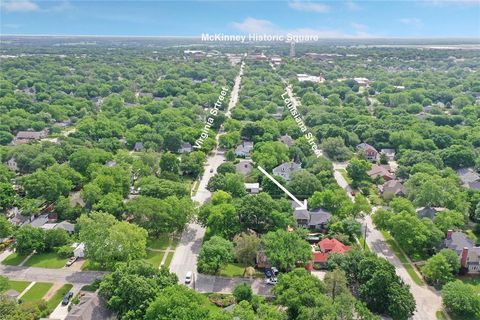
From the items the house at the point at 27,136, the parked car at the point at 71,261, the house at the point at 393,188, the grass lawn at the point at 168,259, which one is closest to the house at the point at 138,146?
the house at the point at 27,136

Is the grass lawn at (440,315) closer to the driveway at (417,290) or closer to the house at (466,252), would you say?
the driveway at (417,290)

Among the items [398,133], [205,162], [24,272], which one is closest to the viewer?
[24,272]

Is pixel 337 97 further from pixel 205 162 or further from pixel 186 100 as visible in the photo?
pixel 205 162

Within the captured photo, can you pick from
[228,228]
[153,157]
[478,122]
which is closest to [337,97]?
[478,122]

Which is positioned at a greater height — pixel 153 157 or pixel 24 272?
pixel 153 157

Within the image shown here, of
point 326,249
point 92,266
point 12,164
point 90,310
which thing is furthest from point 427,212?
point 12,164
